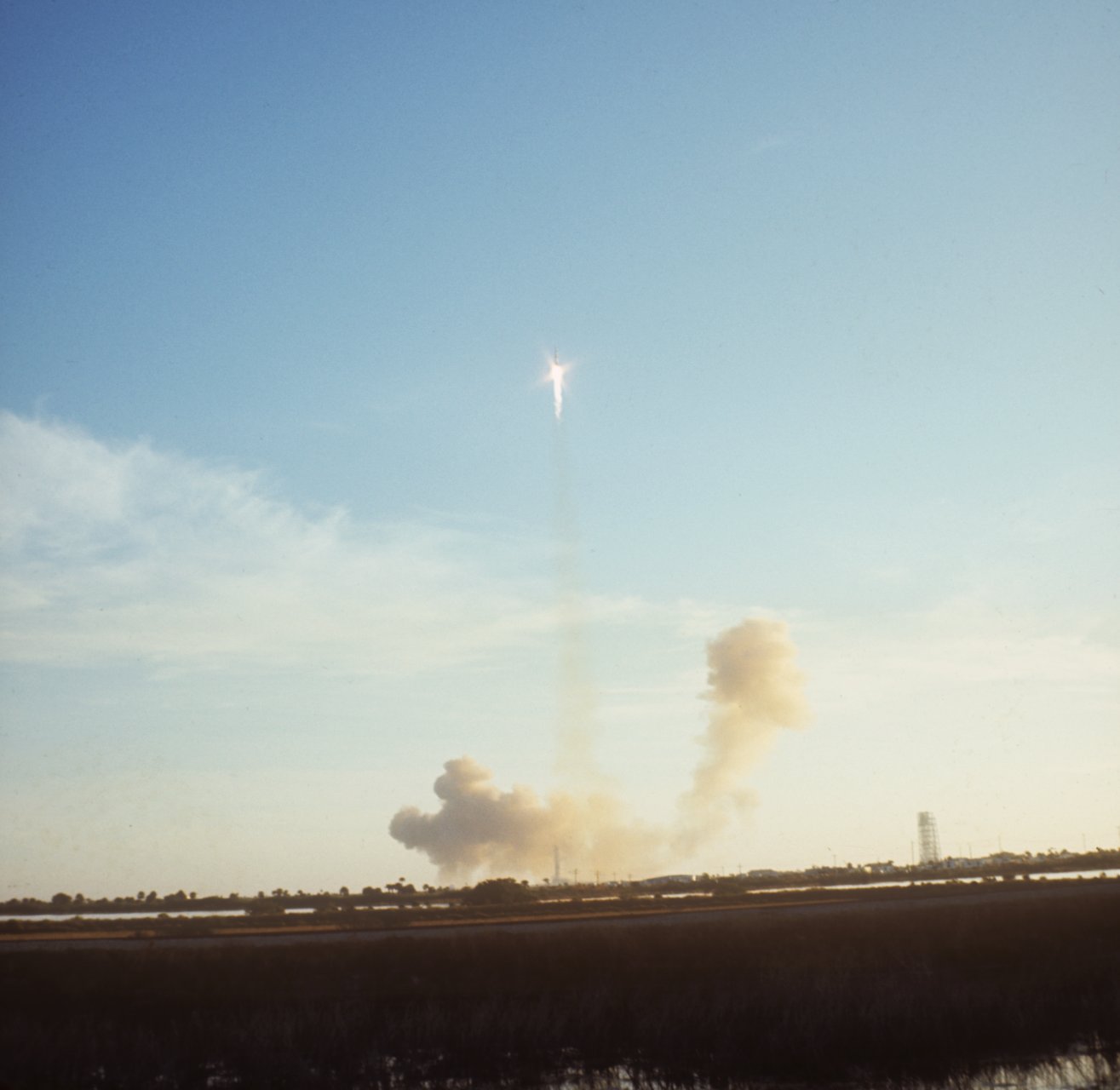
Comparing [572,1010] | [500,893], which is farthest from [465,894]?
[572,1010]

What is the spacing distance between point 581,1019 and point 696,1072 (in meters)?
5.18

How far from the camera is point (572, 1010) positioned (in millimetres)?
31625

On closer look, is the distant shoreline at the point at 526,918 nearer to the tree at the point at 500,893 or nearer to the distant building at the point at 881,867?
the tree at the point at 500,893

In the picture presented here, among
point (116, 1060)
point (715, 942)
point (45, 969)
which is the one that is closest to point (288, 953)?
point (45, 969)

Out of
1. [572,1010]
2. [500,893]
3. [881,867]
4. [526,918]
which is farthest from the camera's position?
[881,867]

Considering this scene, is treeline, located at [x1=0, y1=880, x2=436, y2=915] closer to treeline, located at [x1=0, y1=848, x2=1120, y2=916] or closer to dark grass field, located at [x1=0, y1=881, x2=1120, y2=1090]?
treeline, located at [x1=0, y1=848, x2=1120, y2=916]

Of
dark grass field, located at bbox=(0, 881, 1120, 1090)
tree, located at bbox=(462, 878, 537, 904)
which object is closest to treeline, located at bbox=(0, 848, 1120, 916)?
tree, located at bbox=(462, 878, 537, 904)

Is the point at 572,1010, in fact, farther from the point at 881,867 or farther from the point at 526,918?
the point at 881,867

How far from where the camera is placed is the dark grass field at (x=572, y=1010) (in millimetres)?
26750

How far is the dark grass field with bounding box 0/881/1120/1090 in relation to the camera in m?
26.8

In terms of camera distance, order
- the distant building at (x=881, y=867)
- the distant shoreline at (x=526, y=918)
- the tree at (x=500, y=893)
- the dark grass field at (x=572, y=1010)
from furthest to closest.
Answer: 1. the distant building at (x=881, y=867)
2. the tree at (x=500, y=893)
3. the distant shoreline at (x=526, y=918)
4. the dark grass field at (x=572, y=1010)

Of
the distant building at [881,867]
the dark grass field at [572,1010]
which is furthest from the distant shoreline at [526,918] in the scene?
the distant building at [881,867]

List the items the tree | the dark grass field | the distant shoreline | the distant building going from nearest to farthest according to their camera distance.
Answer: the dark grass field < the distant shoreline < the tree < the distant building

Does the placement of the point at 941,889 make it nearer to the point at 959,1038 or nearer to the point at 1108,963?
the point at 1108,963
